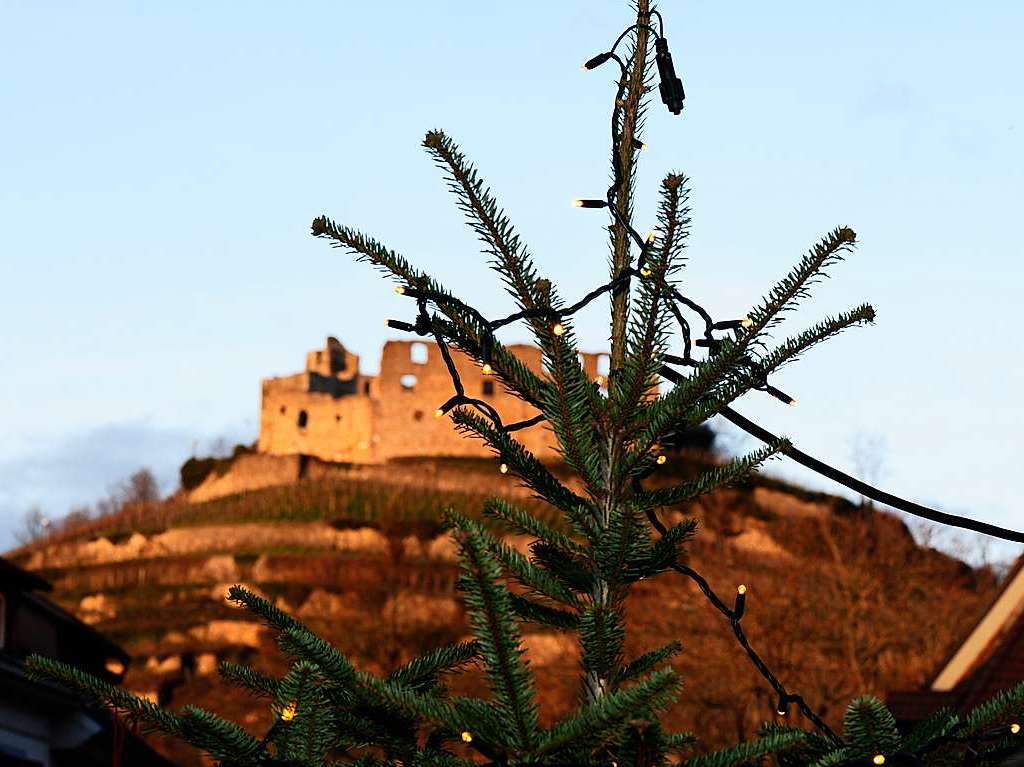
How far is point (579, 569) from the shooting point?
3.64 meters

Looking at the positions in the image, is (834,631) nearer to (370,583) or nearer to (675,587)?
(675,587)

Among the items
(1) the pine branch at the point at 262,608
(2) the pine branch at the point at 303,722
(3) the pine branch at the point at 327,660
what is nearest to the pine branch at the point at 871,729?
(3) the pine branch at the point at 327,660

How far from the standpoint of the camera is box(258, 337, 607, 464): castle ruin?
10588cm

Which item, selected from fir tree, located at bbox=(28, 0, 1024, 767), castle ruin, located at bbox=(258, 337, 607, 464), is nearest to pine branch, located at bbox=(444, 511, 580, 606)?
fir tree, located at bbox=(28, 0, 1024, 767)

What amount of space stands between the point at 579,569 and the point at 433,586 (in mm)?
79309

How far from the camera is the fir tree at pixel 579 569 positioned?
9.46ft

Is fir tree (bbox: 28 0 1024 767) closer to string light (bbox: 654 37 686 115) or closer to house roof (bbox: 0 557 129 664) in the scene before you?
string light (bbox: 654 37 686 115)

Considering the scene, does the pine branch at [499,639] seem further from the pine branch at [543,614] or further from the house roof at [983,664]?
the house roof at [983,664]

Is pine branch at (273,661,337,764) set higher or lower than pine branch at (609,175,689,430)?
lower

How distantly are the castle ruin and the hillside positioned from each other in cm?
302

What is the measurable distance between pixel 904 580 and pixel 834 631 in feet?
12.7

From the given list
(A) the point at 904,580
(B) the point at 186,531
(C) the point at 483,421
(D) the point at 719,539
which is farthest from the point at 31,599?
(B) the point at 186,531

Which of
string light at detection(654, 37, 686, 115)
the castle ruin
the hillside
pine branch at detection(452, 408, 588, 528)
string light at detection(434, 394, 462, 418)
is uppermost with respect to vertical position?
the castle ruin

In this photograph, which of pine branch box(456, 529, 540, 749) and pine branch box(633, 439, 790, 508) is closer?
pine branch box(456, 529, 540, 749)
